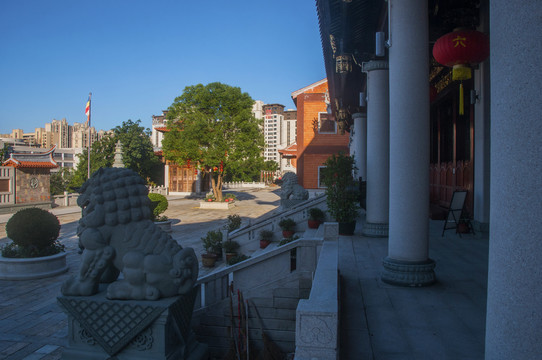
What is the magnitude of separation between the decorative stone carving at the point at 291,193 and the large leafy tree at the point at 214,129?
9.76m

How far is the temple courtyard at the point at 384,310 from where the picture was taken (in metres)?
3.00

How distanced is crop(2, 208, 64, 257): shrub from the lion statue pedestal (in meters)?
4.59

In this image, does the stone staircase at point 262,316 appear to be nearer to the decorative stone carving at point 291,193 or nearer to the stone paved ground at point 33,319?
the stone paved ground at point 33,319

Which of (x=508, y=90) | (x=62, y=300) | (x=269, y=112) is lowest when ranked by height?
(x=62, y=300)

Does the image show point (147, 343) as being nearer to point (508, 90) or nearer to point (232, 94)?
point (508, 90)

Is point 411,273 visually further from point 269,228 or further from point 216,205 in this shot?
point 216,205

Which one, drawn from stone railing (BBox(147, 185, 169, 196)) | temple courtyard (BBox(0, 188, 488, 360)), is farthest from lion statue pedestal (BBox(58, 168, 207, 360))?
stone railing (BBox(147, 185, 169, 196))

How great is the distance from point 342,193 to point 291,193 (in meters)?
7.26

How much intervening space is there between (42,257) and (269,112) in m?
111

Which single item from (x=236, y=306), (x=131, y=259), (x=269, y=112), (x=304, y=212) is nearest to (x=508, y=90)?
(x=131, y=259)

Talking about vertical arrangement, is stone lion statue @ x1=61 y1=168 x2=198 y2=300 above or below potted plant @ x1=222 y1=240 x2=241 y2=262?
above

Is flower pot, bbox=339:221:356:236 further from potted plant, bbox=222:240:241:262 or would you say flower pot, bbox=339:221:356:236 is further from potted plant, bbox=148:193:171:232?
potted plant, bbox=148:193:171:232

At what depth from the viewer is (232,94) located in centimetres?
2488

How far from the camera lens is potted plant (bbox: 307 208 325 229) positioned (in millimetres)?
10516
